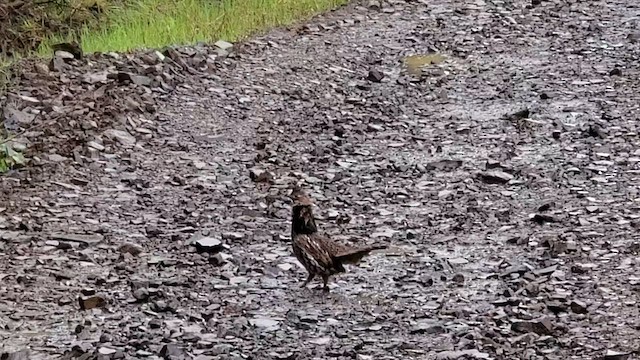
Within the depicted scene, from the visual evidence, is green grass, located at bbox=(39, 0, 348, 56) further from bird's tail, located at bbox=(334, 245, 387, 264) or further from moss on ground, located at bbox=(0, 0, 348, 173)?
bird's tail, located at bbox=(334, 245, 387, 264)

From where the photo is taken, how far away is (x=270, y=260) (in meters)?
5.80

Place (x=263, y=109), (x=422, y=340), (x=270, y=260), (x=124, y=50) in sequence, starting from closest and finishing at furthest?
1. (x=422, y=340)
2. (x=270, y=260)
3. (x=263, y=109)
4. (x=124, y=50)

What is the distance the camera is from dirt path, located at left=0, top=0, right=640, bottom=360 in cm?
484

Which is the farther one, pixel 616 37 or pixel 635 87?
pixel 616 37

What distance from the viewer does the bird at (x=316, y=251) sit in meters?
5.27

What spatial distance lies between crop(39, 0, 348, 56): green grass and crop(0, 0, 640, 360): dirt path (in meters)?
0.53

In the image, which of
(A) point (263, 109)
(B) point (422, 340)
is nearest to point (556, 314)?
(B) point (422, 340)

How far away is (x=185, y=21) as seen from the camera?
10531 mm

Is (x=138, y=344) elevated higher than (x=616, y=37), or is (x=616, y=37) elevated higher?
(x=138, y=344)

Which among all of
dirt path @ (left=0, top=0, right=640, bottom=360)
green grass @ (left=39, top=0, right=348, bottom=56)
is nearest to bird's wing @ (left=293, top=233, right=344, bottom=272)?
dirt path @ (left=0, top=0, right=640, bottom=360)

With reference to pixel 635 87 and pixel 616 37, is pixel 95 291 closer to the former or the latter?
pixel 635 87

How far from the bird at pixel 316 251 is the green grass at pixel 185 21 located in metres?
4.48

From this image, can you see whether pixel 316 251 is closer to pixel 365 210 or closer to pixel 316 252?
pixel 316 252

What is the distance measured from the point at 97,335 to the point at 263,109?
12.6ft
